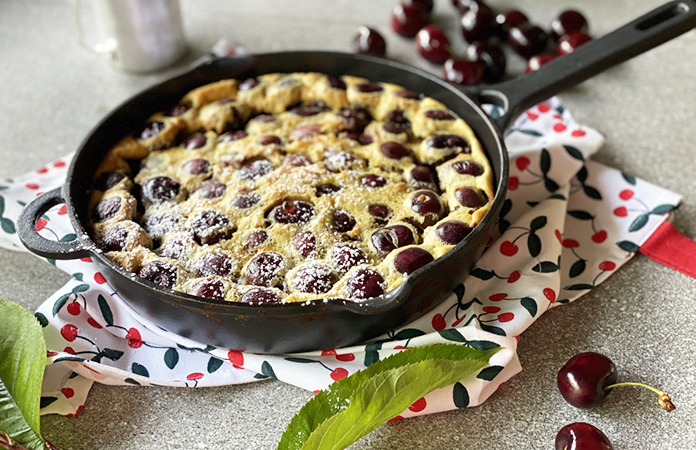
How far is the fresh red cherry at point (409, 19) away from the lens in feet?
6.35

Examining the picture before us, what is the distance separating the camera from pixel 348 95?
1.43m

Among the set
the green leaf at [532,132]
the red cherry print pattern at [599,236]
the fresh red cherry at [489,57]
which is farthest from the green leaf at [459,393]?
the fresh red cherry at [489,57]

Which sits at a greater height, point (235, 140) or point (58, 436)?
point (235, 140)

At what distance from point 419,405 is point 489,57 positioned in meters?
1.04

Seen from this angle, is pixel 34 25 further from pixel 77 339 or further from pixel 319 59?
pixel 77 339

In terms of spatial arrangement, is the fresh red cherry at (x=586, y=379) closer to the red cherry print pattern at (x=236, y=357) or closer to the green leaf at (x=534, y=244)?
the green leaf at (x=534, y=244)

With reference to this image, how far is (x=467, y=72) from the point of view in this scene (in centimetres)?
169

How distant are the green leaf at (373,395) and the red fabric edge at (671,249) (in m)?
0.49

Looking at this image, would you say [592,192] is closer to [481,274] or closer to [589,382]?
[481,274]

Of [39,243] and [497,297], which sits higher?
[39,243]

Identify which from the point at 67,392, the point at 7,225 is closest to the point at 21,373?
the point at 67,392

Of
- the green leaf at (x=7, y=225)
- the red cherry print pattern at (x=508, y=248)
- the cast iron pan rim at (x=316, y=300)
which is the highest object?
the cast iron pan rim at (x=316, y=300)

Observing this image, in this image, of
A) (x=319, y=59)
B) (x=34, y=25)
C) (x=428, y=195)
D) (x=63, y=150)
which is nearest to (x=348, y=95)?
(x=319, y=59)

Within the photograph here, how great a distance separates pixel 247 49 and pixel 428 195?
40.0 inches
